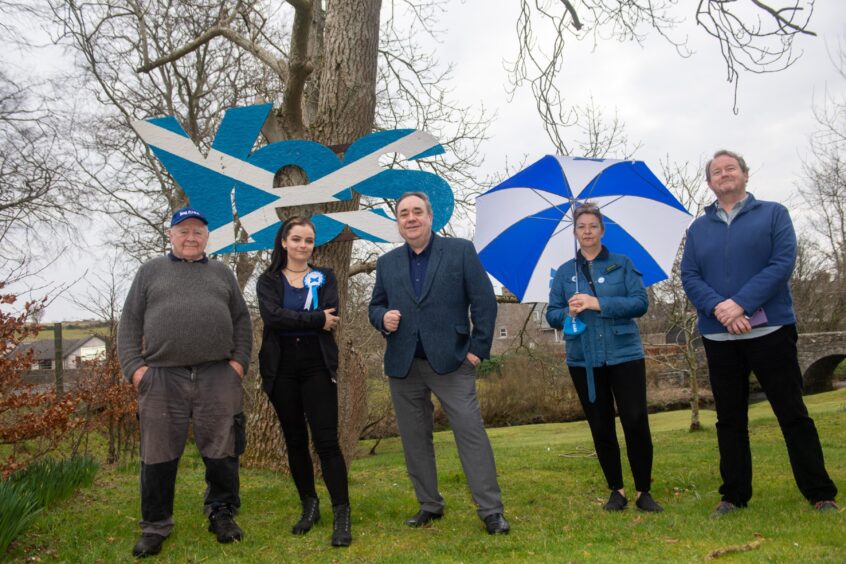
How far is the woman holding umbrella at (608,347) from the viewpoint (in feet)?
12.7

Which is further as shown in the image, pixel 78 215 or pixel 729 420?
pixel 78 215

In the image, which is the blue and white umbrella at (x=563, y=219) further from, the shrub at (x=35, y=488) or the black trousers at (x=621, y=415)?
the shrub at (x=35, y=488)

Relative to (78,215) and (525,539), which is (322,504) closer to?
(525,539)

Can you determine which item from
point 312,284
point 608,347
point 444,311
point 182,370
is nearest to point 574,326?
point 608,347

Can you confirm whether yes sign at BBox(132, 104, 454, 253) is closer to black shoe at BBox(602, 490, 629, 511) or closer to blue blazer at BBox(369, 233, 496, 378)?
blue blazer at BBox(369, 233, 496, 378)

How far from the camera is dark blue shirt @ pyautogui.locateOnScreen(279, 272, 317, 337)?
3.79m

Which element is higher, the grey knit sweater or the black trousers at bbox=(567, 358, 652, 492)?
the grey knit sweater

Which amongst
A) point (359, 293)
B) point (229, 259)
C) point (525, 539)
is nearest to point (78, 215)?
point (229, 259)

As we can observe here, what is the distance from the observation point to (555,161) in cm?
422

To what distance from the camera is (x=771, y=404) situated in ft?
12.1

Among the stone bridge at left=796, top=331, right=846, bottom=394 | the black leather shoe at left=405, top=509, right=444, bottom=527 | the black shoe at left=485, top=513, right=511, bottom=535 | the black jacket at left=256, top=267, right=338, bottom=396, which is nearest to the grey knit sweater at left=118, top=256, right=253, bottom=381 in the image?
the black jacket at left=256, top=267, right=338, bottom=396

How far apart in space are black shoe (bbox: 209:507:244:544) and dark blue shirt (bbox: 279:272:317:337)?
1.09 metres

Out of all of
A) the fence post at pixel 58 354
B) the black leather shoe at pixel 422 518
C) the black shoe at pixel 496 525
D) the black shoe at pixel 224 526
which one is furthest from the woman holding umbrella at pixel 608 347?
the fence post at pixel 58 354

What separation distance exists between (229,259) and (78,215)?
3351 millimetres
